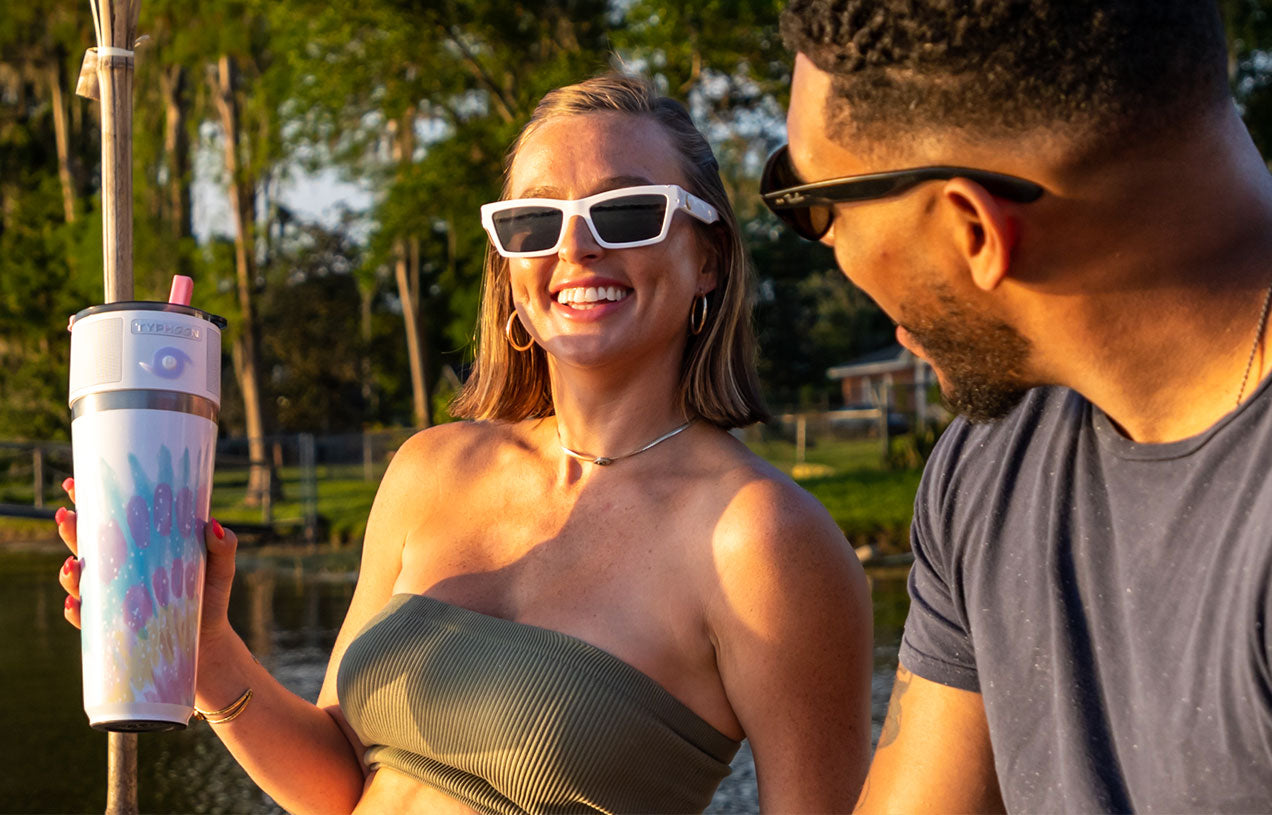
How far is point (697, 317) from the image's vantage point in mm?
2766

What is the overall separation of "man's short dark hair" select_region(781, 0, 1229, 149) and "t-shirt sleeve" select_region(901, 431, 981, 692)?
581mm

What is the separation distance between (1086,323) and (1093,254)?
0.26 ft

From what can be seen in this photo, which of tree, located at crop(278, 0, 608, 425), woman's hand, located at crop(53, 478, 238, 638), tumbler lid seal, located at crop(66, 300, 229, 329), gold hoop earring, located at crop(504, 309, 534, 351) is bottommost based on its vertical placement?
woman's hand, located at crop(53, 478, 238, 638)

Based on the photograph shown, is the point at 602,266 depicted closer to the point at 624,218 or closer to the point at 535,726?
the point at 624,218

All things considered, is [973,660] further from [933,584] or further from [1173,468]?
[1173,468]

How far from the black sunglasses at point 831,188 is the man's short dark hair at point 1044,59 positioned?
57 mm

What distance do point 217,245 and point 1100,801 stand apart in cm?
2553

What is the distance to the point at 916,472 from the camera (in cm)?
1983

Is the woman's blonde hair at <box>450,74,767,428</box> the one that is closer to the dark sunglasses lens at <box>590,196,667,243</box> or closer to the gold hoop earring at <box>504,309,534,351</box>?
the gold hoop earring at <box>504,309,534,351</box>

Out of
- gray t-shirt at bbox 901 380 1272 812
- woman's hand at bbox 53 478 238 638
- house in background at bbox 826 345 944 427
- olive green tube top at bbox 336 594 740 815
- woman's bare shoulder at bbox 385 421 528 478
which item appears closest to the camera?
gray t-shirt at bbox 901 380 1272 812

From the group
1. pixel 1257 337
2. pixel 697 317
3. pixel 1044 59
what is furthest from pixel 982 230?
pixel 697 317

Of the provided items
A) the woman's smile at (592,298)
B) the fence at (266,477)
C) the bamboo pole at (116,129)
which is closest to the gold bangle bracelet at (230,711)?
the bamboo pole at (116,129)

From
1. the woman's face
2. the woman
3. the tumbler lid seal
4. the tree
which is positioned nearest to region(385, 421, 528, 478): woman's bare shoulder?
the woman

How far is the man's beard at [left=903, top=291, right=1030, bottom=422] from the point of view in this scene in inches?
65.2
